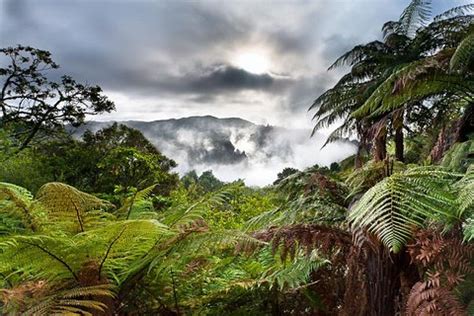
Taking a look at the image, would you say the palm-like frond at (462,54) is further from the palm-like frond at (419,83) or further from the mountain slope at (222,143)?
the mountain slope at (222,143)

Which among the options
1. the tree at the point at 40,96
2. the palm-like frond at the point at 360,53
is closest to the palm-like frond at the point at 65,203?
the palm-like frond at the point at 360,53

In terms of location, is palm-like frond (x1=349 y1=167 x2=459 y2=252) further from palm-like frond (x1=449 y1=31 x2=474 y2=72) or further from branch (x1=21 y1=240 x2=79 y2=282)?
palm-like frond (x1=449 y1=31 x2=474 y2=72)

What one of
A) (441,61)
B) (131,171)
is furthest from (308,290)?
(131,171)

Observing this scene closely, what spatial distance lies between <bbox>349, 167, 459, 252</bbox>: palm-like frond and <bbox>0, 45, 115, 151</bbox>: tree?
8.84m

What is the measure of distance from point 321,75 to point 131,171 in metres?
3.35

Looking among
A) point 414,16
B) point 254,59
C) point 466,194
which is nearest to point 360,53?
point 414,16

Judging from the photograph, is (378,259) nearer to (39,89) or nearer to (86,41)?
(86,41)

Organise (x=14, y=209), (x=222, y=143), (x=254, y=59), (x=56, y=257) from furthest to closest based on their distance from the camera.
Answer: (x=222, y=143), (x=254, y=59), (x=14, y=209), (x=56, y=257)

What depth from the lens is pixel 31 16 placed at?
3.83m

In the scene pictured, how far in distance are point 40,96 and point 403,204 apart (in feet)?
31.8

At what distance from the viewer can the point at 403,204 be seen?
102 cm

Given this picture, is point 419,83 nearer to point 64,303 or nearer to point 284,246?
point 284,246

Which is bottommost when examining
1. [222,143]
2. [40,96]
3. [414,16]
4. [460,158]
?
[460,158]

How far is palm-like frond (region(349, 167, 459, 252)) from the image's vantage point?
97cm
